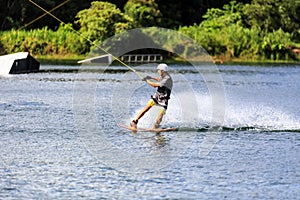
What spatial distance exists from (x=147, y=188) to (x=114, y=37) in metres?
43.4

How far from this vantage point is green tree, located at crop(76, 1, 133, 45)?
5678 cm

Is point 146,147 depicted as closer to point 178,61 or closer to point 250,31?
point 178,61

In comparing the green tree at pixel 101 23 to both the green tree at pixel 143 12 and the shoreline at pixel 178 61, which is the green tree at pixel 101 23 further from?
the green tree at pixel 143 12

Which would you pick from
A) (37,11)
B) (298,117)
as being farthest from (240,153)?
(37,11)

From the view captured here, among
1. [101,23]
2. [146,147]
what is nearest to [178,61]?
[101,23]

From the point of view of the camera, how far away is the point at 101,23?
5678cm

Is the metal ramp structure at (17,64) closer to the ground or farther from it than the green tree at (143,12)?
closer to the ground

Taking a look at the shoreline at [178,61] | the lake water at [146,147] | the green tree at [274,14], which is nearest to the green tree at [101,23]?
the shoreline at [178,61]

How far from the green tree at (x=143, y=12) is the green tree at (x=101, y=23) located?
88.7 inches

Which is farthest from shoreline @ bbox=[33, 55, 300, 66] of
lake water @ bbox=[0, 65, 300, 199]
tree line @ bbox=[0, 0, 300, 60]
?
lake water @ bbox=[0, 65, 300, 199]

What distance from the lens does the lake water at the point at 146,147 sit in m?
12.9

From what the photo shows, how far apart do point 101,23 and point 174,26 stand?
10.4 m

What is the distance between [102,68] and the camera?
48.2m

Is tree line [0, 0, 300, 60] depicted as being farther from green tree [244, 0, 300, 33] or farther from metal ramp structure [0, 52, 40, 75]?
metal ramp structure [0, 52, 40, 75]
